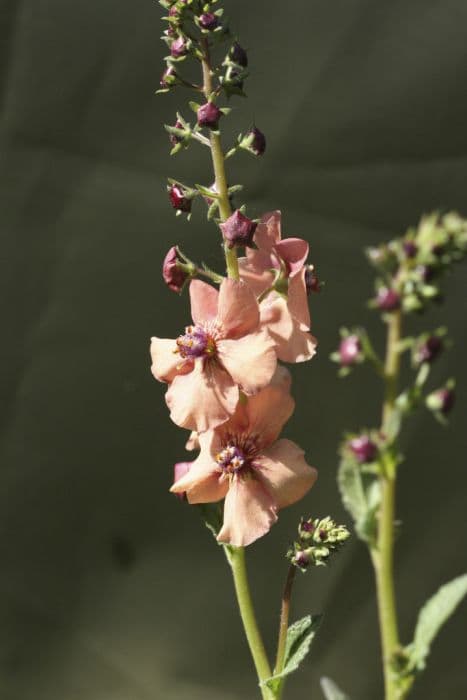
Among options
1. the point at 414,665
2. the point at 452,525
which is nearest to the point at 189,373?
the point at 414,665

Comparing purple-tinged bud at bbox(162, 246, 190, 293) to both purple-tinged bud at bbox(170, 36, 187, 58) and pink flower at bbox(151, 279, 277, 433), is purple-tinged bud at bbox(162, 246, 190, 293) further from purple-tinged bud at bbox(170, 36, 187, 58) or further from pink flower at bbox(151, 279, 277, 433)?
purple-tinged bud at bbox(170, 36, 187, 58)

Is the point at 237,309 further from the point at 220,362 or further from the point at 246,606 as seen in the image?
the point at 246,606

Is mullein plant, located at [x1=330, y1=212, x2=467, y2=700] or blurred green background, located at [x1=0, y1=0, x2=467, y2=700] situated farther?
blurred green background, located at [x1=0, y1=0, x2=467, y2=700]

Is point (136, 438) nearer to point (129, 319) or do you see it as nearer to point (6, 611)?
point (129, 319)

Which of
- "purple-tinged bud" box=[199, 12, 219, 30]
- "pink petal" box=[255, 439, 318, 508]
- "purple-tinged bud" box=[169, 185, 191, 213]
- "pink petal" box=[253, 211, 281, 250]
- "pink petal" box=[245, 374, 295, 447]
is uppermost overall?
"purple-tinged bud" box=[199, 12, 219, 30]

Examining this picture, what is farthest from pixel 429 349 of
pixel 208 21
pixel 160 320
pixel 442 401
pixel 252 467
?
pixel 160 320

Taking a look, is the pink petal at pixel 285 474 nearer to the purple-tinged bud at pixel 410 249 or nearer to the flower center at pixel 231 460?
the flower center at pixel 231 460

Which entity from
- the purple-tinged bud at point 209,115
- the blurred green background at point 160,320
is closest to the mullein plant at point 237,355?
the purple-tinged bud at point 209,115

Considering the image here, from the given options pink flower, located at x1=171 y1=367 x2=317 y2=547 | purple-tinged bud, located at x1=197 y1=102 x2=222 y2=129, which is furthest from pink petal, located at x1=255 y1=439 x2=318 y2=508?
purple-tinged bud, located at x1=197 y1=102 x2=222 y2=129
